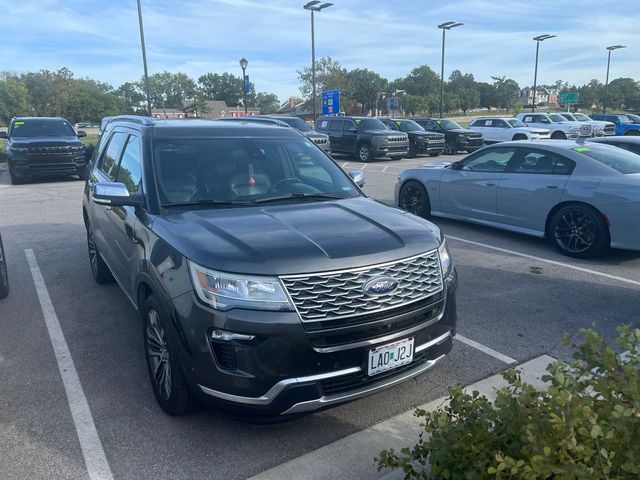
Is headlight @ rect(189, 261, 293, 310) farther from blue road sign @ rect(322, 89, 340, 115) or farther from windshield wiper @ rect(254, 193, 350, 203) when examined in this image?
blue road sign @ rect(322, 89, 340, 115)

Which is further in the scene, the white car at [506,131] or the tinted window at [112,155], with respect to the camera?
the white car at [506,131]

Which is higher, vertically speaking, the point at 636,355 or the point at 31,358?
the point at 636,355

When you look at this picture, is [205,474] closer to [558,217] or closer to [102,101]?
[558,217]

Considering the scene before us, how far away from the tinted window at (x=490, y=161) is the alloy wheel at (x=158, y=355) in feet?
20.8

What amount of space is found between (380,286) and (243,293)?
76 centimetres

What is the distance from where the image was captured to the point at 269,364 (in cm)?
273

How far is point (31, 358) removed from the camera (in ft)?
13.9

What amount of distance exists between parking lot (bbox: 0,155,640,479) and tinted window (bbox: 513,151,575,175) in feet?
3.61

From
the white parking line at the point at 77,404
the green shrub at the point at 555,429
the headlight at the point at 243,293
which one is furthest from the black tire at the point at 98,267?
the green shrub at the point at 555,429

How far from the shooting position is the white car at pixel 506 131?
25.9 m

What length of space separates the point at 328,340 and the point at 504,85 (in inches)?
4237

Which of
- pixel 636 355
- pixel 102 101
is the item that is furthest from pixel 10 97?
pixel 636 355

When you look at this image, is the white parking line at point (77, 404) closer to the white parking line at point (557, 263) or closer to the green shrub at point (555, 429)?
the green shrub at point (555, 429)

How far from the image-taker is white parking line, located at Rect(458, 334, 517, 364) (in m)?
4.12
